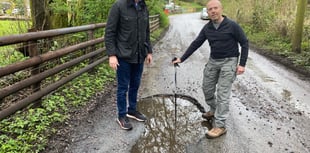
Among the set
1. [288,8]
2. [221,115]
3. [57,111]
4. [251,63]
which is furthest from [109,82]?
[288,8]

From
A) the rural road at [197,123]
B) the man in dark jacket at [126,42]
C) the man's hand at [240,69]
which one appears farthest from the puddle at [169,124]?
the man's hand at [240,69]

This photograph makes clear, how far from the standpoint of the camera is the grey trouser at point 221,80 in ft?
14.2

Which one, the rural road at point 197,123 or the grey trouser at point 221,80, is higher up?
the grey trouser at point 221,80

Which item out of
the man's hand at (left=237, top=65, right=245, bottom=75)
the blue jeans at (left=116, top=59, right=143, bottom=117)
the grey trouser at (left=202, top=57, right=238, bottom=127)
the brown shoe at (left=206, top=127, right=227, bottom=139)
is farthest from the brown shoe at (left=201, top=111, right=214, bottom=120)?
the blue jeans at (left=116, top=59, right=143, bottom=117)

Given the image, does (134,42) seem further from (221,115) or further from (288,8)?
(288,8)

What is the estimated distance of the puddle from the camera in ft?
13.0

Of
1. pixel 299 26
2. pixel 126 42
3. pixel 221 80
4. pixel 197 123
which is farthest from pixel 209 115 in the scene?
pixel 299 26

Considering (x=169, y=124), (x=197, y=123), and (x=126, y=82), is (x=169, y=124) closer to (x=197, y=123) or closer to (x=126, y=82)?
(x=197, y=123)

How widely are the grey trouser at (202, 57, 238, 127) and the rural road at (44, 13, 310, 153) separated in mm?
298

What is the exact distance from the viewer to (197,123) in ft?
15.6

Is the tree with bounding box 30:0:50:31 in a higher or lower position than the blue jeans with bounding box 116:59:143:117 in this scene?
higher

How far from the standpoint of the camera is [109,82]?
7.16m

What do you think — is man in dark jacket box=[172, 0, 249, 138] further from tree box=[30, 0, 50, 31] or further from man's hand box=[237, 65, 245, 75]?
tree box=[30, 0, 50, 31]

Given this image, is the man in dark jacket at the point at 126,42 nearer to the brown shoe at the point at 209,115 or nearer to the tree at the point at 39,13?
the brown shoe at the point at 209,115
